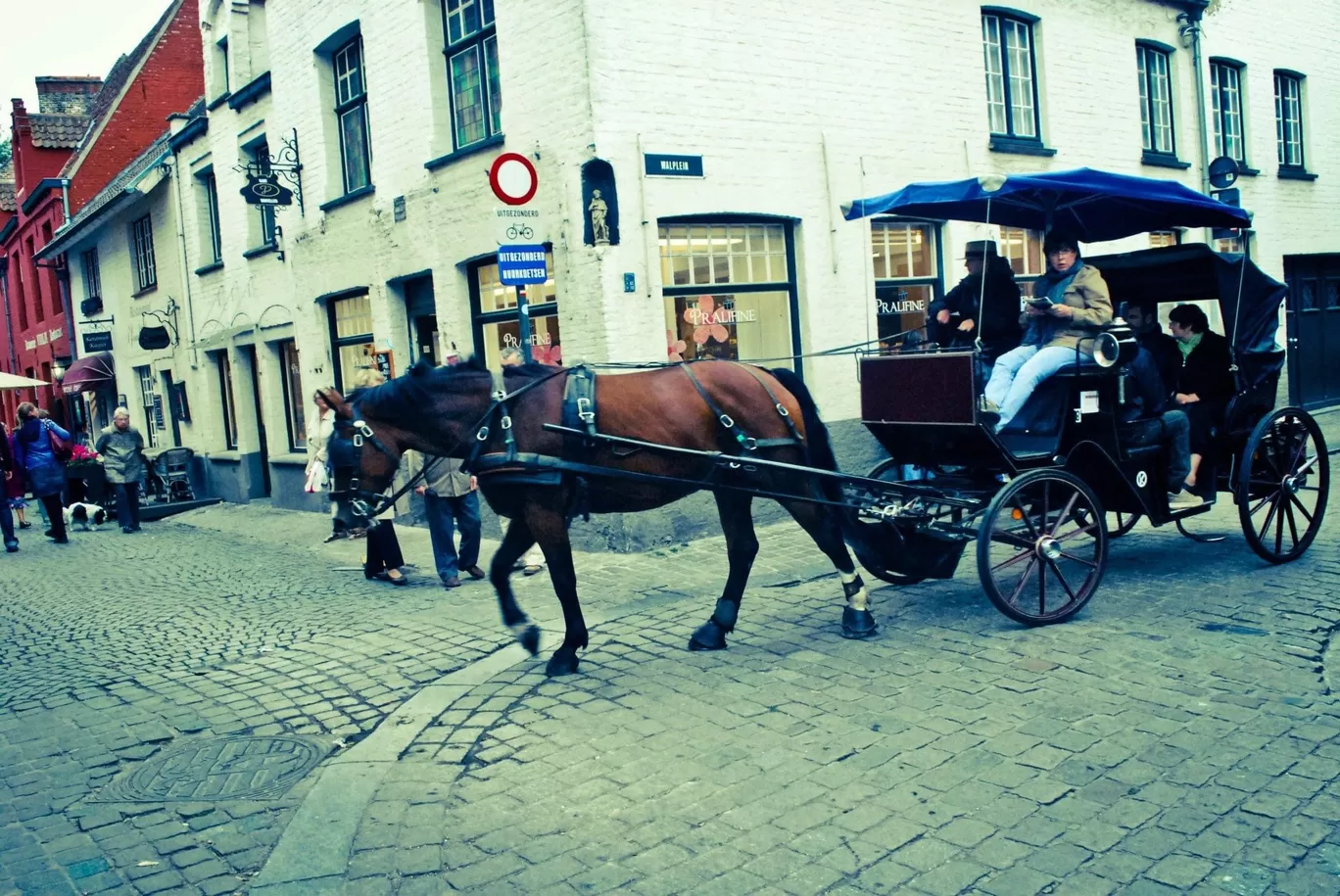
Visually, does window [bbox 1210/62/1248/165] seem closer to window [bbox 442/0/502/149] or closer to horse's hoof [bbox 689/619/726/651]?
window [bbox 442/0/502/149]

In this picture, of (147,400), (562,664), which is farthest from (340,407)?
(147,400)

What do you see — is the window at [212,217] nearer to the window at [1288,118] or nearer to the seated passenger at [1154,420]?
the seated passenger at [1154,420]

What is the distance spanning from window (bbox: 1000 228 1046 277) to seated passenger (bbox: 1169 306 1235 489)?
572cm

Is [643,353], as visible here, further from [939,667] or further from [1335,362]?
[1335,362]

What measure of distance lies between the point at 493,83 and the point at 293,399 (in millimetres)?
7033

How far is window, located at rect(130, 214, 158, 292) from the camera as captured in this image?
20064 millimetres

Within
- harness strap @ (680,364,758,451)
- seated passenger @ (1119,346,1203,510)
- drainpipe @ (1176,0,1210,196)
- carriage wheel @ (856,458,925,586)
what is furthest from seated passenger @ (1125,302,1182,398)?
drainpipe @ (1176,0,1210,196)

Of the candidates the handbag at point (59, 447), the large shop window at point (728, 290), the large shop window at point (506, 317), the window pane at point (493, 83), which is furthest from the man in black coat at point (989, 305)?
the handbag at point (59, 447)

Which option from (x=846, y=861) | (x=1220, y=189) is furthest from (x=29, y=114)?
(x=846, y=861)

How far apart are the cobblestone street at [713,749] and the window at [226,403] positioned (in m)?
11.0

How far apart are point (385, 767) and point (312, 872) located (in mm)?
931

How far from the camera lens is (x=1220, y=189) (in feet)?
48.9

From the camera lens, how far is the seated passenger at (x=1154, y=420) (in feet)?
21.1

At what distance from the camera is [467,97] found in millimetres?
11250
